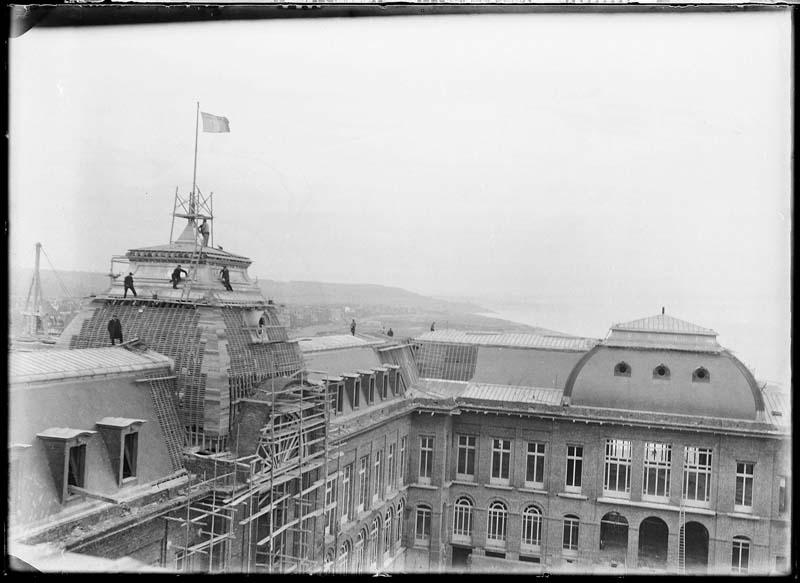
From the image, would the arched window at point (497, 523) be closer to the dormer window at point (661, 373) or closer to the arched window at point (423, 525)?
the arched window at point (423, 525)

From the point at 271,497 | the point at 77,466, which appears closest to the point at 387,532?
the point at 271,497

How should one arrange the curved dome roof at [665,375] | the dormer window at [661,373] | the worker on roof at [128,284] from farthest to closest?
the dormer window at [661,373] → the curved dome roof at [665,375] → the worker on roof at [128,284]

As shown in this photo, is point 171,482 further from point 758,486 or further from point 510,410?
point 758,486

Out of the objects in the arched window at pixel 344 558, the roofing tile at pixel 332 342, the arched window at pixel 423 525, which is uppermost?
the roofing tile at pixel 332 342

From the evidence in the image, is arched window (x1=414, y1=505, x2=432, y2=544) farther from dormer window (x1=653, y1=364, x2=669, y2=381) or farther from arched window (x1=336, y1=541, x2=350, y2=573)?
dormer window (x1=653, y1=364, x2=669, y2=381)

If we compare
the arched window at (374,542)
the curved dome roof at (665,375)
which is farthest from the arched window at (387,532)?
the curved dome roof at (665,375)

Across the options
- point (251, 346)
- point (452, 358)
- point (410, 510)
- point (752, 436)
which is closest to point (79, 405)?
point (251, 346)

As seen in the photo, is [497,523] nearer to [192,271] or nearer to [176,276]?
[192,271]

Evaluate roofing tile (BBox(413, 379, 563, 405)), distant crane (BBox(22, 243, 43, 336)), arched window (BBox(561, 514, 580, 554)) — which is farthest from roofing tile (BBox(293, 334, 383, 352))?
arched window (BBox(561, 514, 580, 554))
